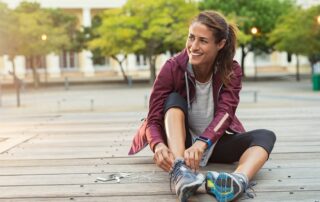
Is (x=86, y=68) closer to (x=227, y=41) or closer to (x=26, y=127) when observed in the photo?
(x=26, y=127)

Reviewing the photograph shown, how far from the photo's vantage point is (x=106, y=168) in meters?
3.80

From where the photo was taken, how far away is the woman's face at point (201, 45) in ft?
11.2

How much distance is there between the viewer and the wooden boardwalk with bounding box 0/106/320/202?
298 centimetres

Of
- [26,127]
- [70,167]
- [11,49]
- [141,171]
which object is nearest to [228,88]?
[141,171]

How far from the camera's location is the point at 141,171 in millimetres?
3652

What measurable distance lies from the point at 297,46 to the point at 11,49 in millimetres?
18703

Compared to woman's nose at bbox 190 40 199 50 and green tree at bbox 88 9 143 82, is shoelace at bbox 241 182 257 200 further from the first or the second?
green tree at bbox 88 9 143 82

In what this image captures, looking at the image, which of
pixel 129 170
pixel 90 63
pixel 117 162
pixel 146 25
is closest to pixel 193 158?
pixel 129 170

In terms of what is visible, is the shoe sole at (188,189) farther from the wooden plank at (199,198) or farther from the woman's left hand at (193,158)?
the woman's left hand at (193,158)

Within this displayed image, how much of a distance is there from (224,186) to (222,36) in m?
1.18

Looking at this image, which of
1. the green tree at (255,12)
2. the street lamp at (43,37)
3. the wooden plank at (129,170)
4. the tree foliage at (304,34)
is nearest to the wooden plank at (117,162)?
the wooden plank at (129,170)

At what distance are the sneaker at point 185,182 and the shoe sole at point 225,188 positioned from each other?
0.09m

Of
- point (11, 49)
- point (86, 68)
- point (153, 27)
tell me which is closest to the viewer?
point (153, 27)

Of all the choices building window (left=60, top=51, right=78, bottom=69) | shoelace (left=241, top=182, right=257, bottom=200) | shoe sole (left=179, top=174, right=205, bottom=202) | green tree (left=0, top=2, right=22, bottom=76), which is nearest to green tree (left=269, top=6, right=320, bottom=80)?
green tree (left=0, top=2, right=22, bottom=76)
